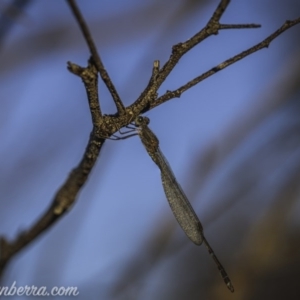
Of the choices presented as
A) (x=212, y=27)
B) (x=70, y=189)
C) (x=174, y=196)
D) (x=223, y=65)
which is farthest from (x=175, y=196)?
(x=70, y=189)

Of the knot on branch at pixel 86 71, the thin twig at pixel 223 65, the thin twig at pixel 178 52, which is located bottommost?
the thin twig at pixel 223 65

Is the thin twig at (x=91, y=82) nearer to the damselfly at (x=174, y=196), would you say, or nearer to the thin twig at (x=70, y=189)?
the thin twig at (x=70, y=189)

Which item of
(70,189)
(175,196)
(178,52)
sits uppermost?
(178,52)

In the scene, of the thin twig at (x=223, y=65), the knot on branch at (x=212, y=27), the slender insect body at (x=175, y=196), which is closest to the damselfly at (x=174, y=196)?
Answer: the slender insect body at (x=175, y=196)

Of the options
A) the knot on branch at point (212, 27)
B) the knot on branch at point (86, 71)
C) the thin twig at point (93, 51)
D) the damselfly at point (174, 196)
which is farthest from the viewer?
the damselfly at point (174, 196)

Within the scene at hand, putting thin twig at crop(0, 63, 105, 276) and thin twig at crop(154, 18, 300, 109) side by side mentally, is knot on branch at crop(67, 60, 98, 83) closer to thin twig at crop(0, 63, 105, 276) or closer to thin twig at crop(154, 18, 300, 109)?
thin twig at crop(0, 63, 105, 276)

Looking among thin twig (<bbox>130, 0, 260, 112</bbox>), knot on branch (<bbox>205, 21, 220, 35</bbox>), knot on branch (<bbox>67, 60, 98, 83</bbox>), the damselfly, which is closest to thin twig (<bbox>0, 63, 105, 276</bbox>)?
knot on branch (<bbox>67, 60, 98, 83</bbox>)

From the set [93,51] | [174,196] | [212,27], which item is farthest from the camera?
[174,196]

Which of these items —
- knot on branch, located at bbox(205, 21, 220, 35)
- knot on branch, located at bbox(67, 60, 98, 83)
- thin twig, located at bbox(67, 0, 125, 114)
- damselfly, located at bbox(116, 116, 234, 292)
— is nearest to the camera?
thin twig, located at bbox(67, 0, 125, 114)

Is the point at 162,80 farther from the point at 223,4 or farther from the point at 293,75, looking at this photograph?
the point at 293,75

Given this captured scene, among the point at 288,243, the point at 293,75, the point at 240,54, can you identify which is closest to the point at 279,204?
the point at 288,243

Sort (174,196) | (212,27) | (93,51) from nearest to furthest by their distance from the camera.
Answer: (93,51) < (212,27) < (174,196)

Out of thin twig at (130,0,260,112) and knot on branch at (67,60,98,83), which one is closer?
knot on branch at (67,60,98,83)

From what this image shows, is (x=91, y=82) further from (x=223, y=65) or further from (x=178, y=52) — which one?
(x=223, y=65)
